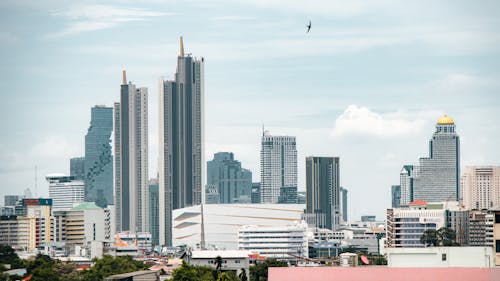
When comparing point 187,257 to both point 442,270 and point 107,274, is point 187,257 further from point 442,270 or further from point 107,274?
point 442,270

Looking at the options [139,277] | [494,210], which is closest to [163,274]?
[139,277]

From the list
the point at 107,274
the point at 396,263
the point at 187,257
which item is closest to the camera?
the point at 396,263

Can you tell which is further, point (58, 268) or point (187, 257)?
point (187, 257)

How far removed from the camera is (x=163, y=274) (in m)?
157

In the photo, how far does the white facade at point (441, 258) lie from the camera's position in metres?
55.2

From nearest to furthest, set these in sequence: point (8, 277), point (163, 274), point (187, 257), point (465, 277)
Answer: point (465, 277) → point (8, 277) → point (163, 274) → point (187, 257)

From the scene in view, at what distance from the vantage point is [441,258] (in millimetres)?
55375

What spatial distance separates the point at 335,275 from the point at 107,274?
96.4 m

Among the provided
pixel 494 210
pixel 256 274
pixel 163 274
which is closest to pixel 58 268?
pixel 163 274

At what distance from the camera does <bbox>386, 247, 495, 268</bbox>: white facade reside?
55.2 metres

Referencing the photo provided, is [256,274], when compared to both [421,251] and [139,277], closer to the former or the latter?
[139,277]

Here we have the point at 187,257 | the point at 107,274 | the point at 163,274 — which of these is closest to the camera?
the point at 107,274

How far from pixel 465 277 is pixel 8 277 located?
90.1 metres

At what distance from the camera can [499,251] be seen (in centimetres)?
5769
